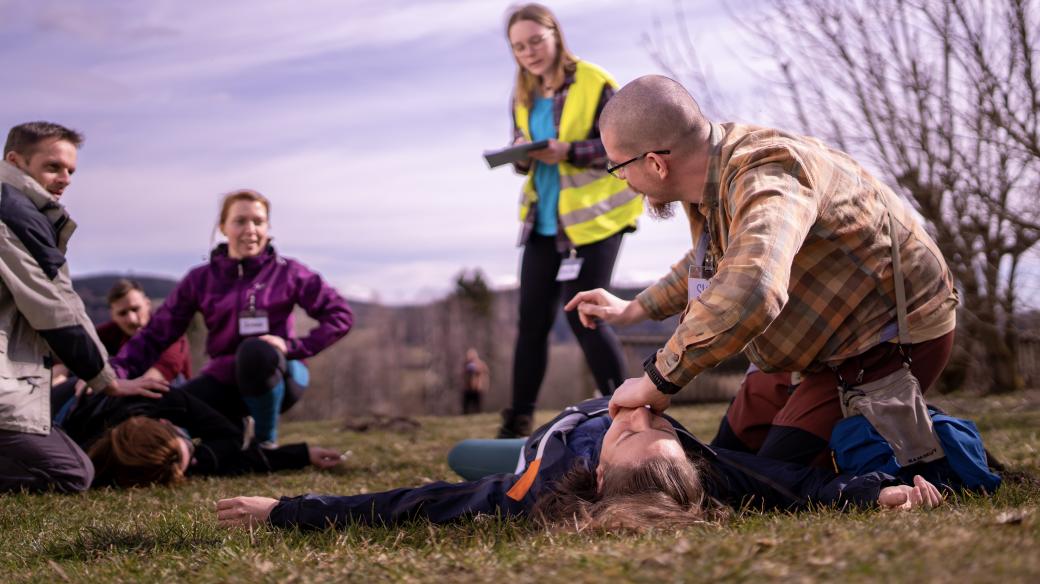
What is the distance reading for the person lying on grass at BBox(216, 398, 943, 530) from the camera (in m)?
3.05

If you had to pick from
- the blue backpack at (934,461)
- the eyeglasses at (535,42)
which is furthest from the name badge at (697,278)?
the eyeglasses at (535,42)

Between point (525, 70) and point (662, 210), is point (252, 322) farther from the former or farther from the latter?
Result: point (662, 210)

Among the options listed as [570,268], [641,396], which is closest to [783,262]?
[641,396]

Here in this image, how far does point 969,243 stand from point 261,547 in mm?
9026

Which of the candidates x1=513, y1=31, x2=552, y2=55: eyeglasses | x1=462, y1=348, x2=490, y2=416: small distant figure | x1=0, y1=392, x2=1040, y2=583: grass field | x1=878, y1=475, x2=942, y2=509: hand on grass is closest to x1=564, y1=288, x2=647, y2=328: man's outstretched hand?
x1=0, y1=392, x2=1040, y2=583: grass field

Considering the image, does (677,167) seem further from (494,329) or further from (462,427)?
(494,329)

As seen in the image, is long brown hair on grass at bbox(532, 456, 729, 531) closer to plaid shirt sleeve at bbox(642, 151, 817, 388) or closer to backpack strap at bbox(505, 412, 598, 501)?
backpack strap at bbox(505, 412, 598, 501)

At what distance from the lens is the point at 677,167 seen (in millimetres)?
3375

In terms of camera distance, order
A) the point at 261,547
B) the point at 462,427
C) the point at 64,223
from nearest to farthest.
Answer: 1. the point at 261,547
2. the point at 64,223
3. the point at 462,427

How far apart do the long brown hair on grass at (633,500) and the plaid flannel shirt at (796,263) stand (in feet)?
1.21

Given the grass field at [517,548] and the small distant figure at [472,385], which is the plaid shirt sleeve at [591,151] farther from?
the small distant figure at [472,385]

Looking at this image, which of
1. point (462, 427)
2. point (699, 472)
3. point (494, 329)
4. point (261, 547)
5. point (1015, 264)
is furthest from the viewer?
point (494, 329)

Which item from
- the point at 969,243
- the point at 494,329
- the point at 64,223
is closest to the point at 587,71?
the point at 64,223

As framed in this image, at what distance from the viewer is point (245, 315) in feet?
20.2
